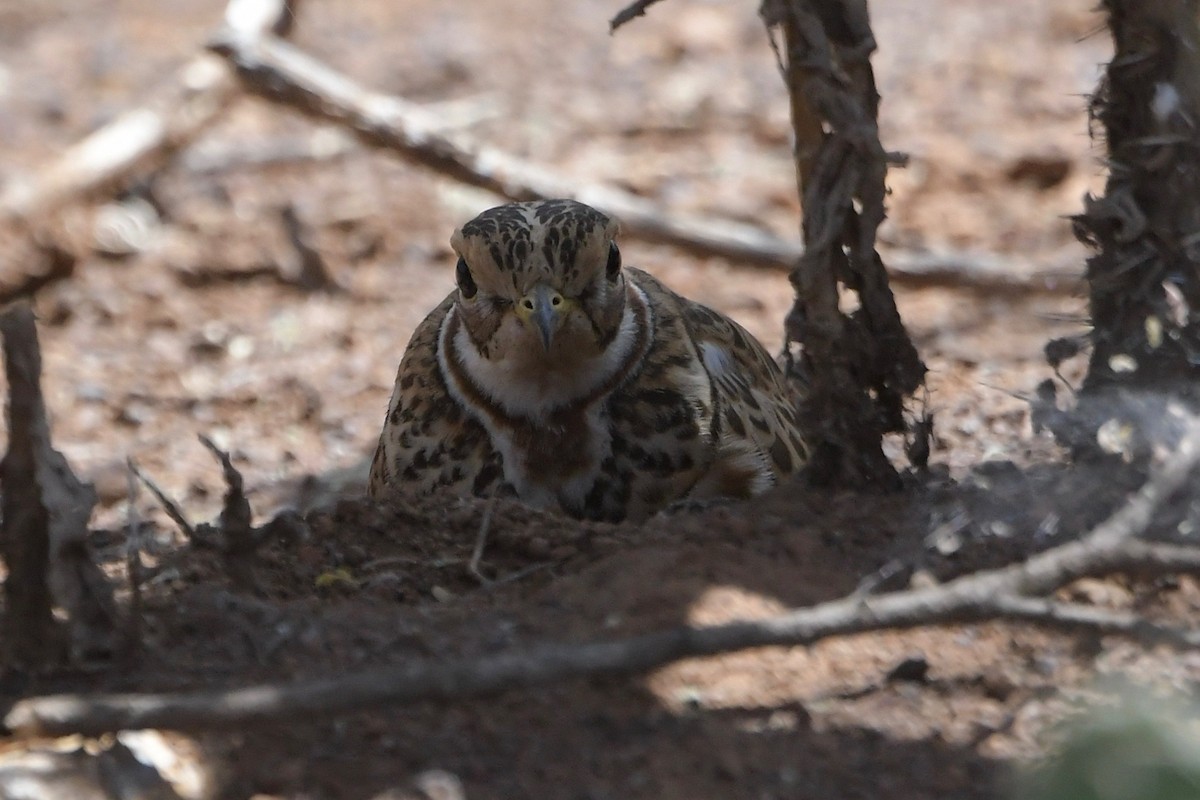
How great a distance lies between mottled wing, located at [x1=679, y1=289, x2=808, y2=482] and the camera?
4.66 meters

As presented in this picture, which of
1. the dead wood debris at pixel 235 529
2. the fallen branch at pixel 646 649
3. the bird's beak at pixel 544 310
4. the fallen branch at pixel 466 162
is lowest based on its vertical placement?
the fallen branch at pixel 646 649

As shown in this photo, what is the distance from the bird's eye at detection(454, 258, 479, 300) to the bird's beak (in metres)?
0.27

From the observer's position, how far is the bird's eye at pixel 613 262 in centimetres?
443

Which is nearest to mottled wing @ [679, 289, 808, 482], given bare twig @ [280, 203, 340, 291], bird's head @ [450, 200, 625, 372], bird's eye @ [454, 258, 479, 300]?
bird's head @ [450, 200, 625, 372]

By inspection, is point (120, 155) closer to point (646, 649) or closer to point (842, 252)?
point (842, 252)

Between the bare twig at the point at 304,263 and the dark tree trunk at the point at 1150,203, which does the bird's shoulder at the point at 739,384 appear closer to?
the dark tree trunk at the point at 1150,203

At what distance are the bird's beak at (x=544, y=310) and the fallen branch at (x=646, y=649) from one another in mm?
1394

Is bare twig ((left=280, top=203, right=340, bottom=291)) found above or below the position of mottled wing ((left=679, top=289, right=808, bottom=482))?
above

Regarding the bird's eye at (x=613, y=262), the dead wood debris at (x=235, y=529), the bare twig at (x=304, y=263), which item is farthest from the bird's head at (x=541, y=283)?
the bare twig at (x=304, y=263)

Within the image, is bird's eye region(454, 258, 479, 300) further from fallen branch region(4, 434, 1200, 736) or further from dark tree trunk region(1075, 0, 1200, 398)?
fallen branch region(4, 434, 1200, 736)

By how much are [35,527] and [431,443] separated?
1.78 meters

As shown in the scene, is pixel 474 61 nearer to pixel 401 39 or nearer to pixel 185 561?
pixel 401 39

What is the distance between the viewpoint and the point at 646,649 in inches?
108

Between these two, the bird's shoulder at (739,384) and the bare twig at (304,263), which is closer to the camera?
the bird's shoulder at (739,384)
